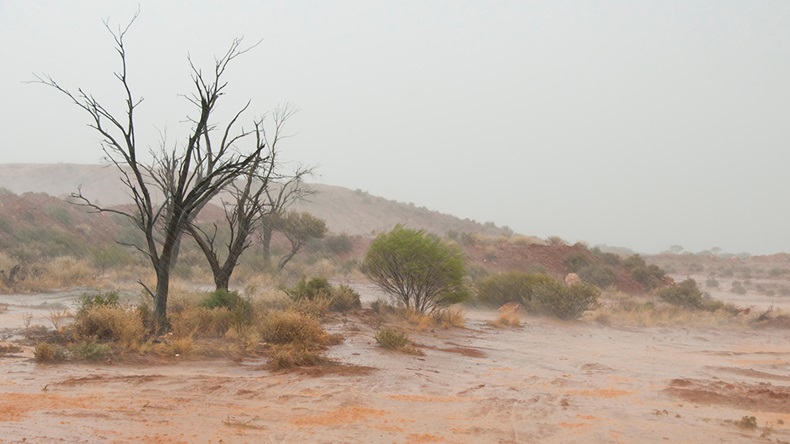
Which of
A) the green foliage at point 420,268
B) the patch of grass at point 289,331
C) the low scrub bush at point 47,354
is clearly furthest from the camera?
the green foliage at point 420,268

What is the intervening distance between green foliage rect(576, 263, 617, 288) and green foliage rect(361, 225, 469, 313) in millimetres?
16359

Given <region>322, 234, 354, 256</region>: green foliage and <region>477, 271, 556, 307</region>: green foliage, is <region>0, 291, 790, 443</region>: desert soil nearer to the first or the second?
<region>477, 271, 556, 307</region>: green foliage

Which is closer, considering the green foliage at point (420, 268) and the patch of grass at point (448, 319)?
the patch of grass at point (448, 319)

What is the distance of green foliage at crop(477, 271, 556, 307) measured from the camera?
22781 millimetres

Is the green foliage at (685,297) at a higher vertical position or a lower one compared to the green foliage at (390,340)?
higher

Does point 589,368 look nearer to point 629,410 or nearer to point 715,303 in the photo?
point 629,410

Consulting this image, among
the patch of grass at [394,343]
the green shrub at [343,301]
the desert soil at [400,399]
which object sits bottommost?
the desert soil at [400,399]

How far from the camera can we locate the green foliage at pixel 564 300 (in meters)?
20.4

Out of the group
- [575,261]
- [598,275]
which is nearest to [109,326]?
[598,275]

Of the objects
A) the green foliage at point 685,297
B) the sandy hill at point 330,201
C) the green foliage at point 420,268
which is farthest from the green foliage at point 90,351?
the sandy hill at point 330,201

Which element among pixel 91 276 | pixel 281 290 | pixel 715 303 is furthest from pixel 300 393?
pixel 715 303

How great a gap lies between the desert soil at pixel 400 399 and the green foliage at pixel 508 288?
9.48 metres

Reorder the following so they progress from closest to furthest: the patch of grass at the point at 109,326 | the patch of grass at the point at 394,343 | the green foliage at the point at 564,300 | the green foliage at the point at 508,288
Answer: the patch of grass at the point at 109,326 → the patch of grass at the point at 394,343 → the green foliage at the point at 564,300 → the green foliage at the point at 508,288

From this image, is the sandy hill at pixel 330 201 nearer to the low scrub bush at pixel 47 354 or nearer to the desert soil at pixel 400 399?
the desert soil at pixel 400 399
